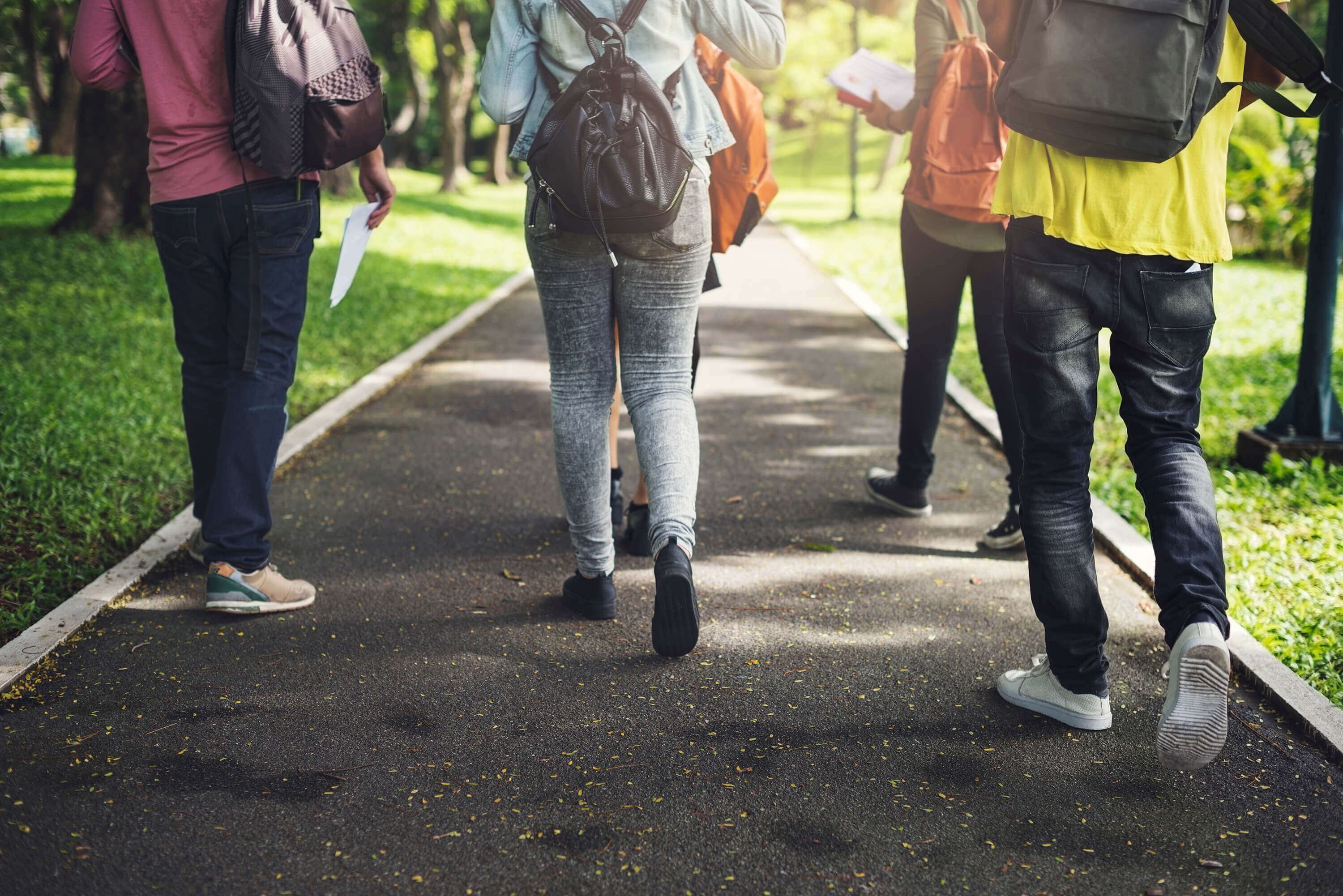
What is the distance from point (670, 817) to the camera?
2623 mm

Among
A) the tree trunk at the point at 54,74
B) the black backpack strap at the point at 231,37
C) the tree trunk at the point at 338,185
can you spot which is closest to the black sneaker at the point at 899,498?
the black backpack strap at the point at 231,37

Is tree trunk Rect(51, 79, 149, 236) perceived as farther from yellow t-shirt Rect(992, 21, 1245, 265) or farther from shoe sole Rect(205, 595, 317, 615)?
yellow t-shirt Rect(992, 21, 1245, 265)

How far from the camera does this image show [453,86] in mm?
27375

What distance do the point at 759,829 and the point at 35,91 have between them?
42.2 meters

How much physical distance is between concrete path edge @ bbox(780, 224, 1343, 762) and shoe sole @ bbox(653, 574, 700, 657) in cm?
118

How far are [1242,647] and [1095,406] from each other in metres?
1.14

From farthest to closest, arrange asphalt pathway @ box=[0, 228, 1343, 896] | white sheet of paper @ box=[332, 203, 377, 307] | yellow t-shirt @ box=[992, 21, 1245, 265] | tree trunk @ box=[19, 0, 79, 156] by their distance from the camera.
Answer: tree trunk @ box=[19, 0, 79, 156]
white sheet of paper @ box=[332, 203, 377, 307]
yellow t-shirt @ box=[992, 21, 1245, 265]
asphalt pathway @ box=[0, 228, 1343, 896]

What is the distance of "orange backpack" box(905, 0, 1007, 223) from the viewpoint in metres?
3.96

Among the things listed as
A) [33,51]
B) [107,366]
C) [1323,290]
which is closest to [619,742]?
[1323,290]

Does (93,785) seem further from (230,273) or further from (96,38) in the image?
(96,38)

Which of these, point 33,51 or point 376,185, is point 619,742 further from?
point 33,51

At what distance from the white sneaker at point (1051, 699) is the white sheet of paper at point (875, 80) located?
2.16 metres

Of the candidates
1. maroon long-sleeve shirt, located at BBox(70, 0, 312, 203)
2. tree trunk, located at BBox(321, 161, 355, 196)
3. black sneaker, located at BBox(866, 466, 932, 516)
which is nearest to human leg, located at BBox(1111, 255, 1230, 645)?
black sneaker, located at BBox(866, 466, 932, 516)

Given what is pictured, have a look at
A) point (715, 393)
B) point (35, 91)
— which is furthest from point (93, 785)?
point (35, 91)
